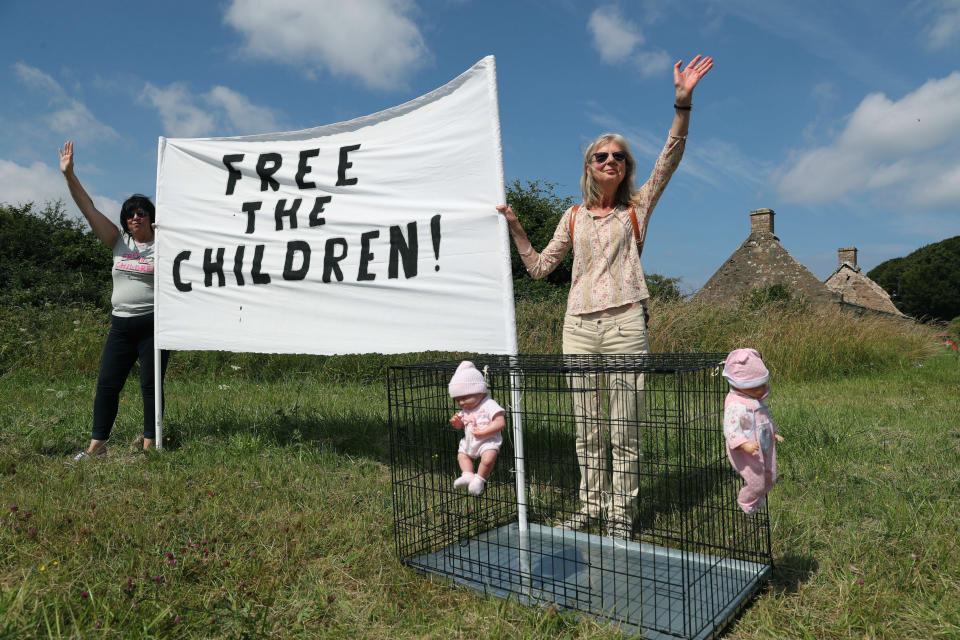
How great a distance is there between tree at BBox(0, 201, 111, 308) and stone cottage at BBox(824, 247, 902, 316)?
102 ft

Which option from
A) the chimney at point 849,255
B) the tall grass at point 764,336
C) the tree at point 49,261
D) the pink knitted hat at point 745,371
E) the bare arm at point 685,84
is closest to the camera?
the pink knitted hat at point 745,371

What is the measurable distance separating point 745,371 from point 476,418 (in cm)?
103

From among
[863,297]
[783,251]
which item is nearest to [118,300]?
Result: [783,251]

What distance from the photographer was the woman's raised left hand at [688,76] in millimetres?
2785

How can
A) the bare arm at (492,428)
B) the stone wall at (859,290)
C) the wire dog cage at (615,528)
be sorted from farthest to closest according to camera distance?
the stone wall at (859,290), the bare arm at (492,428), the wire dog cage at (615,528)

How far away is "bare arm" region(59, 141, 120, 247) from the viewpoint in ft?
13.9

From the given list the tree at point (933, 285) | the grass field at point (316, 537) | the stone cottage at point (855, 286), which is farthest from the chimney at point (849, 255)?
the grass field at point (316, 537)

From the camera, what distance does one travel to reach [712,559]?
2527 millimetres

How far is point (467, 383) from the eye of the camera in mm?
2416

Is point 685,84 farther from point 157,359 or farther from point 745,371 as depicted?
point 157,359

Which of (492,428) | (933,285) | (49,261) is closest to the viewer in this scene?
(492,428)

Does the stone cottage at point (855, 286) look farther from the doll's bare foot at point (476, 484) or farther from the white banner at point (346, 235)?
the doll's bare foot at point (476, 484)

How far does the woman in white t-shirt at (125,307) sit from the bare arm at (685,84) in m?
3.83

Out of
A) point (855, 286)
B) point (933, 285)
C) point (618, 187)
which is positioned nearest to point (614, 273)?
point (618, 187)
